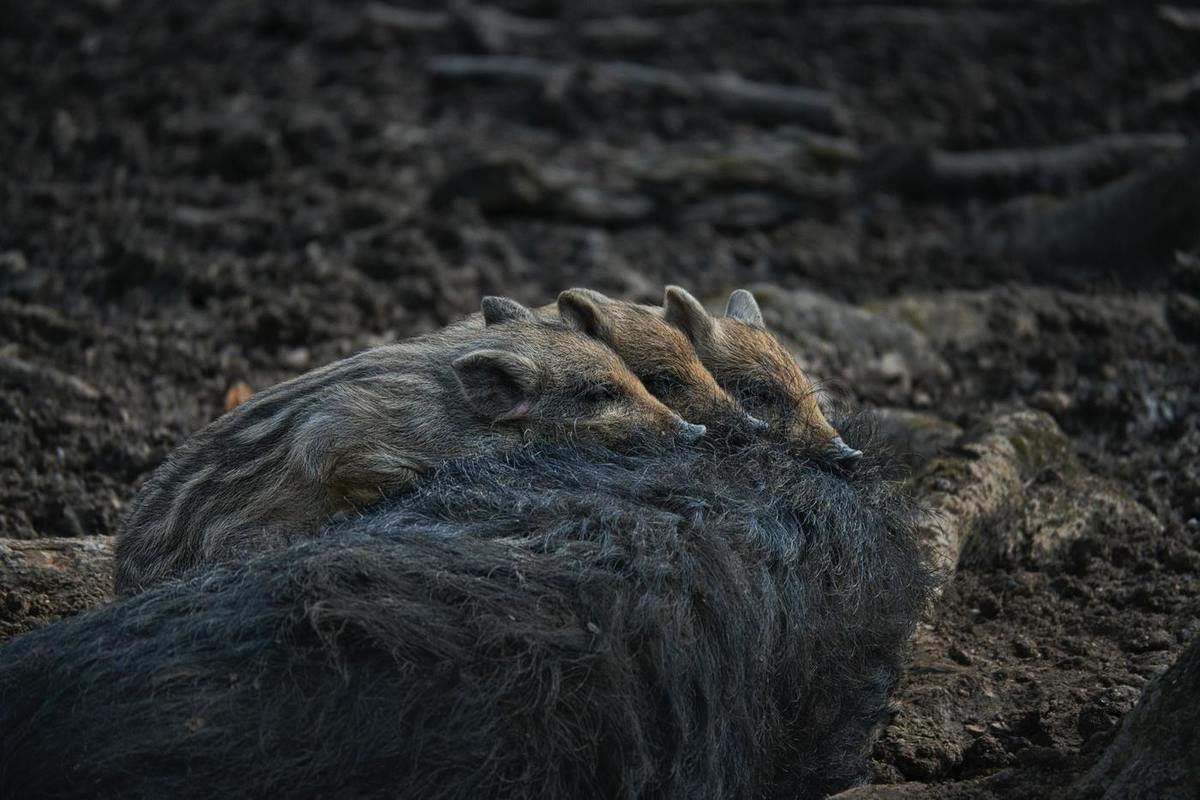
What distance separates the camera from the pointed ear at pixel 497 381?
12.1ft

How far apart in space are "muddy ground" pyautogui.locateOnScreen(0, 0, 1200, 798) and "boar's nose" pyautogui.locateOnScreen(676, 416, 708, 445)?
0.82 metres

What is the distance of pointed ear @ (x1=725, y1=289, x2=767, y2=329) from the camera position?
4.44 metres

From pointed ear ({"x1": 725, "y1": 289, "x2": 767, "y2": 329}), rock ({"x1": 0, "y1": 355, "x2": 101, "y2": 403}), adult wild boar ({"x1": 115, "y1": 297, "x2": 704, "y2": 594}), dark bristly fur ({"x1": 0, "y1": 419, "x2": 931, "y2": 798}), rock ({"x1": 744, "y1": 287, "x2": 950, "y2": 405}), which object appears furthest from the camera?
rock ({"x1": 744, "y1": 287, "x2": 950, "y2": 405})

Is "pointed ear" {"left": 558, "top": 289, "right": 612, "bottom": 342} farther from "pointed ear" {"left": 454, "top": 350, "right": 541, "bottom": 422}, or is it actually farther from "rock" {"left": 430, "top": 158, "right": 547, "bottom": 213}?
"rock" {"left": 430, "top": 158, "right": 547, "bottom": 213}

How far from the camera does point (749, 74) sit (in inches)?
405

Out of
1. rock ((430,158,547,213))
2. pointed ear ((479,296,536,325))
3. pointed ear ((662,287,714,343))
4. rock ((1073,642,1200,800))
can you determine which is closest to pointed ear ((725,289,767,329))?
pointed ear ((662,287,714,343))

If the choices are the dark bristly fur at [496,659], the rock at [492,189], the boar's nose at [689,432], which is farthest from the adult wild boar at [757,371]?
the rock at [492,189]

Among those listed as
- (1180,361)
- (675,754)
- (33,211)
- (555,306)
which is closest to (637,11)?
(33,211)

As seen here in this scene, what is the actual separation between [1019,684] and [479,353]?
1642mm

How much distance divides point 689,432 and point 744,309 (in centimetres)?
103

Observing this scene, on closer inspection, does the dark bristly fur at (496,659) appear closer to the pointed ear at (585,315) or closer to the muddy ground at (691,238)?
the muddy ground at (691,238)

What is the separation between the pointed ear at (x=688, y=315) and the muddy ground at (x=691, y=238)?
0.44 metres

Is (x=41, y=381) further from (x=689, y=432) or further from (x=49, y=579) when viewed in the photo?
(x=689, y=432)

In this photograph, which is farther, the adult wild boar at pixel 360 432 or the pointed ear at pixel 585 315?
the pointed ear at pixel 585 315
